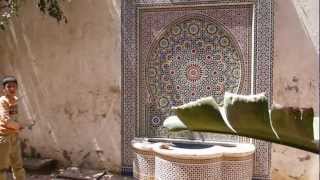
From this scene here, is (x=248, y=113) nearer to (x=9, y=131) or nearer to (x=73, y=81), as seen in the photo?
(x=9, y=131)

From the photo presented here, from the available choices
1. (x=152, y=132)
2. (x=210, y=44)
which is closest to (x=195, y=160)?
(x=152, y=132)

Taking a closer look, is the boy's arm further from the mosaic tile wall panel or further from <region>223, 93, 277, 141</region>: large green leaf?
<region>223, 93, 277, 141</region>: large green leaf

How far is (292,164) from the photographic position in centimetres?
488

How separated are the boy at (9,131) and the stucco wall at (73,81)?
1297 mm

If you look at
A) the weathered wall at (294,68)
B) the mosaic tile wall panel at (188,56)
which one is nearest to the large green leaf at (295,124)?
the weathered wall at (294,68)

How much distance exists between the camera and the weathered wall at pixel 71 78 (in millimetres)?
5387

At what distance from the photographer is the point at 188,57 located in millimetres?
5211

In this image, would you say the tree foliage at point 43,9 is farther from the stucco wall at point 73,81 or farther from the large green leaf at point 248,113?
the large green leaf at point 248,113

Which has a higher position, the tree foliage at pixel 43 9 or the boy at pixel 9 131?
the tree foliage at pixel 43 9

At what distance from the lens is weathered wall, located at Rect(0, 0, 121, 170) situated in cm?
539

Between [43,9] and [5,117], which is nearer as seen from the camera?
[5,117]

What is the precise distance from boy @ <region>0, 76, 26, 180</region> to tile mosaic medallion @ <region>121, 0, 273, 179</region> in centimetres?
143

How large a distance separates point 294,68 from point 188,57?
3.98 ft

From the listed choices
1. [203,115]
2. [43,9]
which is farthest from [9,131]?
[203,115]
